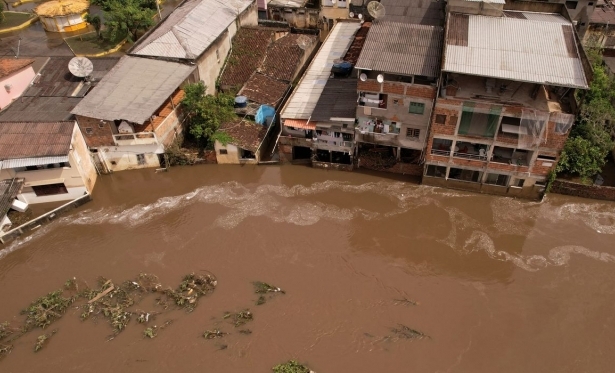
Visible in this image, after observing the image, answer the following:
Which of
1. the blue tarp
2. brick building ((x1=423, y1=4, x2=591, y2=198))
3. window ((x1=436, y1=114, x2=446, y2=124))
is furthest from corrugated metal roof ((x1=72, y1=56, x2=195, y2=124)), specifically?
brick building ((x1=423, y1=4, x2=591, y2=198))

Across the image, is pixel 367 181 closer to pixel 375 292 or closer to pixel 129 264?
pixel 375 292

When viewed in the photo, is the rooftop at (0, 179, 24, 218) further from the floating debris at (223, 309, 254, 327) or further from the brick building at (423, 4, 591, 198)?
the brick building at (423, 4, 591, 198)

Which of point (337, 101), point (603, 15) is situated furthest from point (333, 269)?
point (603, 15)

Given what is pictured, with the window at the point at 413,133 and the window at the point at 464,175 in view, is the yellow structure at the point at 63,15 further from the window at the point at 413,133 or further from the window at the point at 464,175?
the window at the point at 464,175

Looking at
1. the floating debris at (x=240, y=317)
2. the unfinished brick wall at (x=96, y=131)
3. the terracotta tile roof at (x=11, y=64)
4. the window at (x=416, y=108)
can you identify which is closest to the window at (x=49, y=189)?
the unfinished brick wall at (x=96, y=131)

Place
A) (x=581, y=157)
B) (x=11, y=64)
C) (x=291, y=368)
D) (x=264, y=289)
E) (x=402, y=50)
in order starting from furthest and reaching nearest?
(x=11, y=64) → (x=581, y=157) → (x=402, y=50) → (x=264, y=289) → (x=291, y=368)

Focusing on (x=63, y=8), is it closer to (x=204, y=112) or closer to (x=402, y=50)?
(x=204, y=112)

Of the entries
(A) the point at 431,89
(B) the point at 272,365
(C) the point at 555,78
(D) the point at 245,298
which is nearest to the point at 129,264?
(D) the point at 245,298
